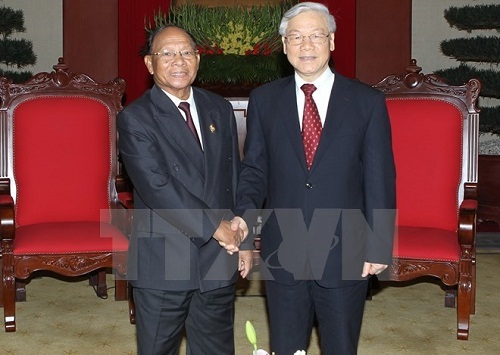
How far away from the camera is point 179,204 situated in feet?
8.01

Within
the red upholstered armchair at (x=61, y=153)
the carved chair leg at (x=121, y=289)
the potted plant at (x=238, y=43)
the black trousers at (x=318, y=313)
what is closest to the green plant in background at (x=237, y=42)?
the potted plant at (x=238, y=43)

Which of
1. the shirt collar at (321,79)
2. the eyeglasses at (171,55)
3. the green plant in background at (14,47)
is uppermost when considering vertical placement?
the green plant in background at (14,47)

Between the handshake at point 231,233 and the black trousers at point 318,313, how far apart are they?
0.17 metres

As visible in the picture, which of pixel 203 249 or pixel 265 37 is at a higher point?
pixel 265 37

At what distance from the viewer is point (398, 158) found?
4242 millimetres

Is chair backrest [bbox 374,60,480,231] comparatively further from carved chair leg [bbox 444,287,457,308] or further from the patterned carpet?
the patterned carpet

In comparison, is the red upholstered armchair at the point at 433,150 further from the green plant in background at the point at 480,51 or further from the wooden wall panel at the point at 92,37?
the wooden wall panel at the point at 92,37

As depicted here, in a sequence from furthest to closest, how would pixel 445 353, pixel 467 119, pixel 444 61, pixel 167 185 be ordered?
1. pixel 444 61
2. pixel 467 119
3. pixel 445 353
4. pixel 167 185

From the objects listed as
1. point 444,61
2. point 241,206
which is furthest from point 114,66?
point 241,206

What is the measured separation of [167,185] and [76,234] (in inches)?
63.8

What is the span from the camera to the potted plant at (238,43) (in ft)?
14.0

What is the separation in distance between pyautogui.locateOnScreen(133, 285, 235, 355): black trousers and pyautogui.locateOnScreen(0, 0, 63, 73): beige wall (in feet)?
16.5

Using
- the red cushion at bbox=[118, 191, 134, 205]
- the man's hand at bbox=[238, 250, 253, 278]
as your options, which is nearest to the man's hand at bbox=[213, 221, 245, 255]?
the man's hand at bbox=[238, 250, 253, 278]

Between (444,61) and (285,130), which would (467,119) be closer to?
(285,130)
